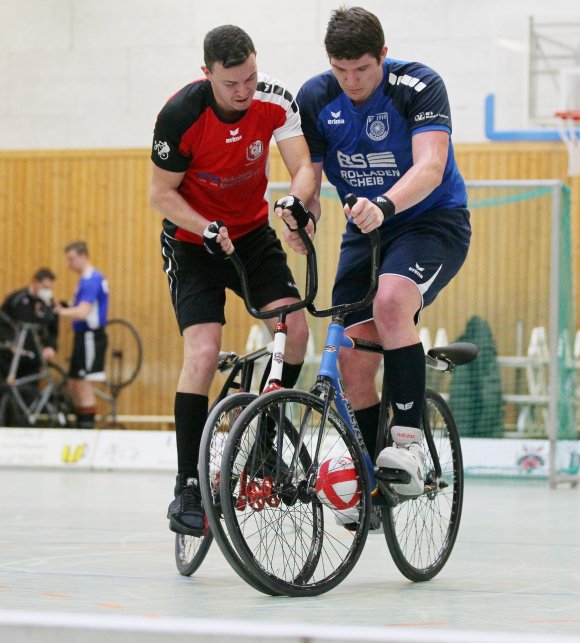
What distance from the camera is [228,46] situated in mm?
3490

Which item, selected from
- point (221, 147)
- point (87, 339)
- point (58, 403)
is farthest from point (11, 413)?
point (221, 147)

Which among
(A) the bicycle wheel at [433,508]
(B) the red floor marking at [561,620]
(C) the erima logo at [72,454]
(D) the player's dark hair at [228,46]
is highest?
(D) the player's dark hair at [228,46]

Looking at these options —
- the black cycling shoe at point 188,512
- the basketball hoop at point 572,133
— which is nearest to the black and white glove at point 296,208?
the black cycling shoe at point 188,512

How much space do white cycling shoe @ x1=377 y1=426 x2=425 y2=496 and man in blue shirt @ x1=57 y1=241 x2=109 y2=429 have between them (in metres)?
8.33

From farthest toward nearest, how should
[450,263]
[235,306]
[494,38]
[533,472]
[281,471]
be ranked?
[235,306], [494,38], [533,472], [450,263], [281,471]

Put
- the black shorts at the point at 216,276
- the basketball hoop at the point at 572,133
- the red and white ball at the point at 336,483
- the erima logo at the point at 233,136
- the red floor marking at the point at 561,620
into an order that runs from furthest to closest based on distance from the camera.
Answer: the basketball hoop at the point at 572,133
the black shorts at the point at 216,276
the erima logo at the point at 233,136
the red and white ball at the point at 336,483
the red floor marking at the point at 561,620

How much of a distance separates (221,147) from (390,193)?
2.00 ft

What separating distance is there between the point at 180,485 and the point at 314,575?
0.50 metres

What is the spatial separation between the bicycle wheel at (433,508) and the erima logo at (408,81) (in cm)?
105

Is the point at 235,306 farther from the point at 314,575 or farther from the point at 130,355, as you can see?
the point at 314,575

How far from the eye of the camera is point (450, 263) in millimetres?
3840

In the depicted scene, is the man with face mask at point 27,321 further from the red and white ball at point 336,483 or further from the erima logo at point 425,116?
the red and white ball at point 336,483

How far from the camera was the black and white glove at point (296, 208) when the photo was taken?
3418 millimetres

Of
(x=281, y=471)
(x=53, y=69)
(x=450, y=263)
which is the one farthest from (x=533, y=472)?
(x=53, y=69)
